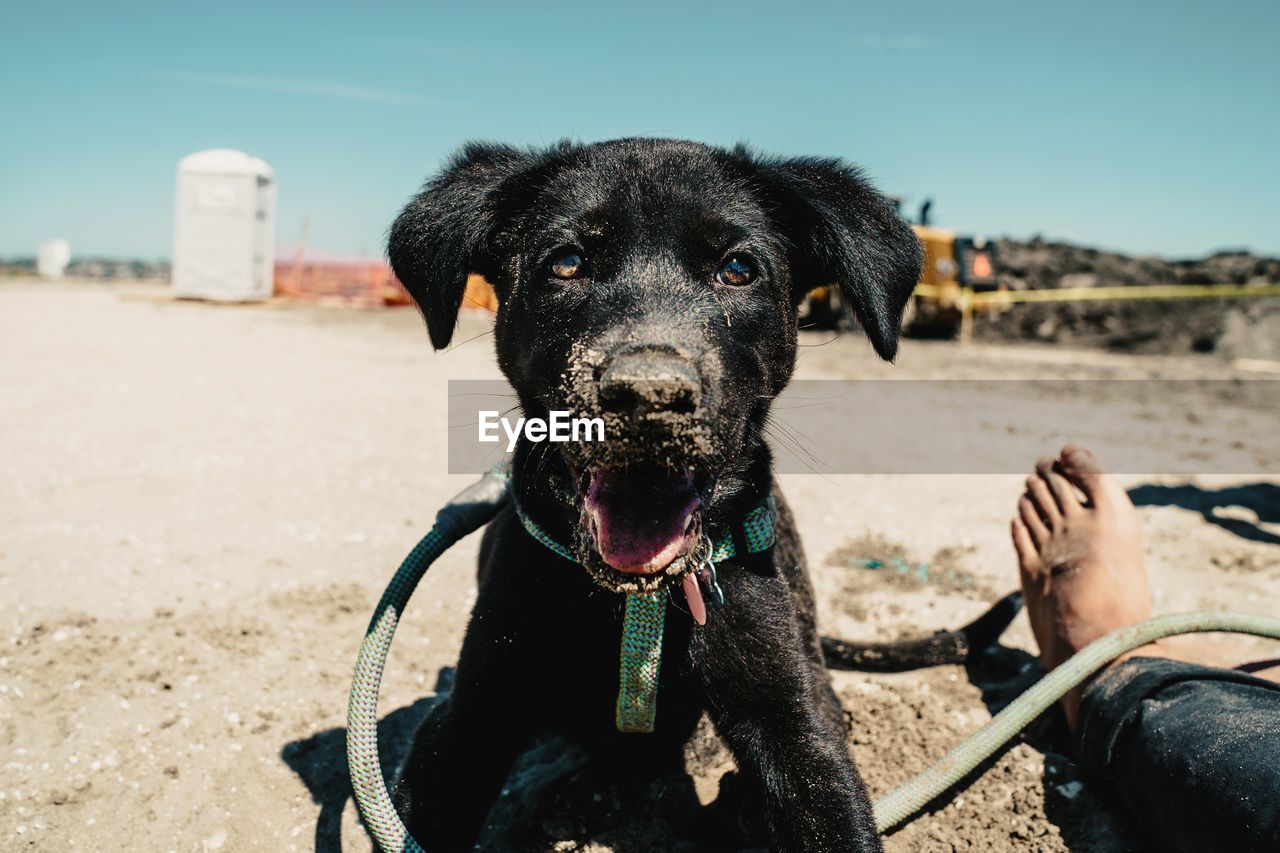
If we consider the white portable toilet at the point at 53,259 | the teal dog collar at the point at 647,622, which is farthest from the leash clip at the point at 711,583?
the white portable toilet at the point at 53,259

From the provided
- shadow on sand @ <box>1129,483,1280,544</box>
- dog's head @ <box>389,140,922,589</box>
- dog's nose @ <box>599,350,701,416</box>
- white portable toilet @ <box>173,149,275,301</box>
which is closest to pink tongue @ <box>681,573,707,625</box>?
dog's head @ <box>389,140,922,589</box>

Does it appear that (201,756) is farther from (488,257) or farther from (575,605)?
(488,257)

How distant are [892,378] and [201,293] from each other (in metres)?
15.7

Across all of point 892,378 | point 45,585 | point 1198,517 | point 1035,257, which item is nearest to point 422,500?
point 45,585

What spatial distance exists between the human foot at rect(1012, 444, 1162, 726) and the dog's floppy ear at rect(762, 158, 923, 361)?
46.6 inches

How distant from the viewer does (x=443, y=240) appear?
8.45 feet

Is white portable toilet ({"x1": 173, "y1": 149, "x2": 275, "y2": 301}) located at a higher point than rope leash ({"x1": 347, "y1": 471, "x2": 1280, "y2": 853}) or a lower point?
higher

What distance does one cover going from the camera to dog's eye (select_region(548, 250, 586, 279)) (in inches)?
95.0

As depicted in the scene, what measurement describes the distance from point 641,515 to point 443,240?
1.02 metres

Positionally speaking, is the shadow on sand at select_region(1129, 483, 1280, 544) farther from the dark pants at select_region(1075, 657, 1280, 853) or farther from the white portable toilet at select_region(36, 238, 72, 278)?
the white portable toilet at select_region(36, 238, 72, 278)

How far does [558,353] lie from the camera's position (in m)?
2.25

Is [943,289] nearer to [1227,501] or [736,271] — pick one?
[1227,501]

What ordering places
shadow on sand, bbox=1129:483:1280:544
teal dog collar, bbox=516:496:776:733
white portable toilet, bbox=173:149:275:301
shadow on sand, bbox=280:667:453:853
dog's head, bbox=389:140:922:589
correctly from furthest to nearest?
white portable toilet, bbox=173:149:275:301
shadow on sand, bbox=1129:483:1280:544
shadow on sand, bbox=280:667:453:853
teal dog collar, bbox=516:496:776:733
dog's head, bbox=389:140:922:589

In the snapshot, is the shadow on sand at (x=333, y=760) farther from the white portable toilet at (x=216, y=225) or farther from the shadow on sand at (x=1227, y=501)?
the white portable toilet at (x=216, y=225)
